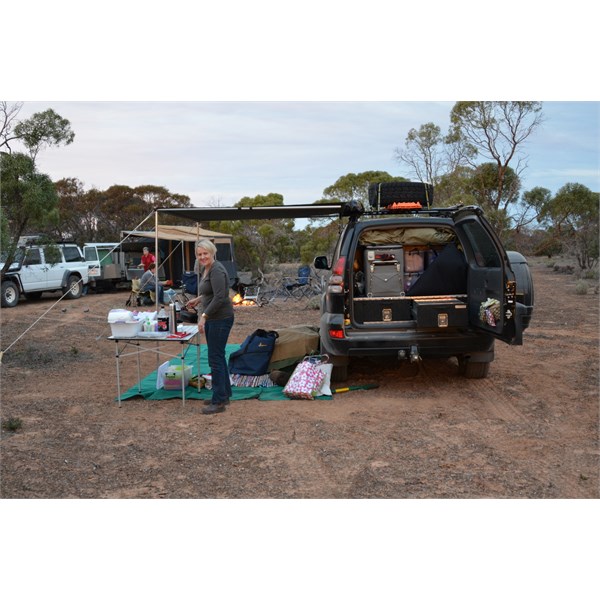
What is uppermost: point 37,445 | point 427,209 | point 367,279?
point 427,209

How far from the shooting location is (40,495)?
12.7ft

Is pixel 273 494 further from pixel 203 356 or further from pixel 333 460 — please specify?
pixel 203 356

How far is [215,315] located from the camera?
5.64m

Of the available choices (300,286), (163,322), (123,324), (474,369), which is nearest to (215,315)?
(163,322)

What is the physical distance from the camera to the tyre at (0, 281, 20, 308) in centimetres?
Result: 1438

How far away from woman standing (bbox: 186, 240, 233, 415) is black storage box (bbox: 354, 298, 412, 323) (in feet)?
4.42

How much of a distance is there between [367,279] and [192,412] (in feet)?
7.54

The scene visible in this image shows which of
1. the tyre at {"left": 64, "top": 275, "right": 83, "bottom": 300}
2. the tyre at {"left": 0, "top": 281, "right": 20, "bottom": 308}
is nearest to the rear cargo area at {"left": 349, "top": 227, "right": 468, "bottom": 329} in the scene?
the tyre at {"left": 0, "top": 281, "right": 20, "bottom": 308}

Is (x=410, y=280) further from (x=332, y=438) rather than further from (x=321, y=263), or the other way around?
(x=332, y=438)

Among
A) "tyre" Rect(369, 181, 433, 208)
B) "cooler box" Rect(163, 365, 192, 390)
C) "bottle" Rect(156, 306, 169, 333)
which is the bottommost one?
"cooler box" Rect(163, 365, 192, 390)

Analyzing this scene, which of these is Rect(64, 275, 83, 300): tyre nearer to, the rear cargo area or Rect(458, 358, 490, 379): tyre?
the rear cargo area

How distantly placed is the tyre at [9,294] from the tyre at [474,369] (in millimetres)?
11239

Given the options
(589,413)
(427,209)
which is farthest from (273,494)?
(427,209)

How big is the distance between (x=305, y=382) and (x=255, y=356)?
918mm
